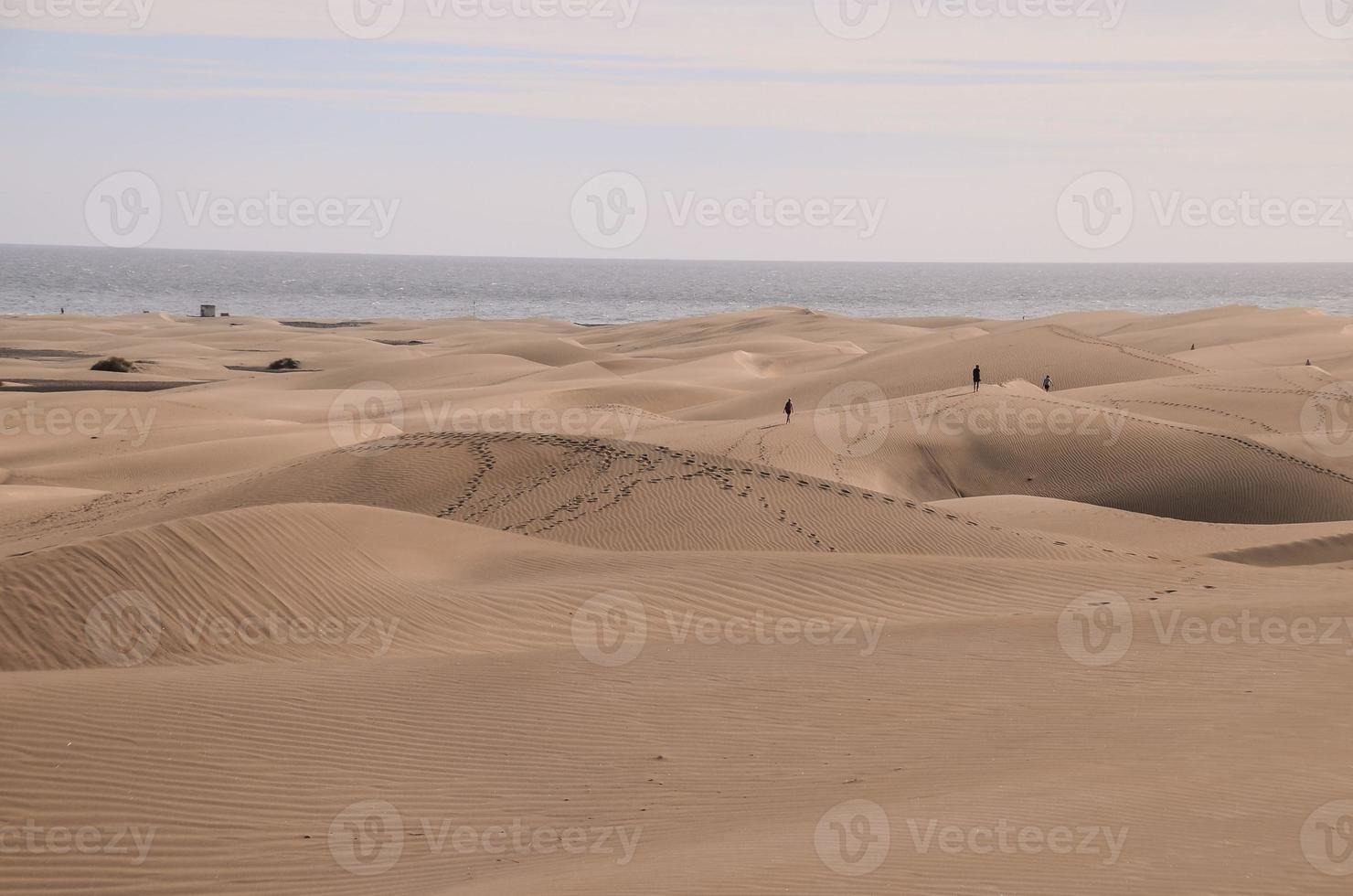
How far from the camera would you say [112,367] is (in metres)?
42.3

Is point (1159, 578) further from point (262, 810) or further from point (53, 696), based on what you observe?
point (53, 696)

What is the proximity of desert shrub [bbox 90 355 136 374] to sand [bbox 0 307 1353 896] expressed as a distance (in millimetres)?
22428

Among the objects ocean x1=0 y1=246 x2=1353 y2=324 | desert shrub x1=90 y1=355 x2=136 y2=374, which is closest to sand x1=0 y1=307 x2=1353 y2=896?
desert shrub x1=90 y1=355 x2=136 y2=374

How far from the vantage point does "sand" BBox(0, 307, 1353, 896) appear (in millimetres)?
6301

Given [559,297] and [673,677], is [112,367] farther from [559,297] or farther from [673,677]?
[559,297]

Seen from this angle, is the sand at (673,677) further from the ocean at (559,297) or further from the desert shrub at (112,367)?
the ocean at (559,297)

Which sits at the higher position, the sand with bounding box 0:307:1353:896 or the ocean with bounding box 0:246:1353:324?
the ocean with bounding box 0:246:1353:324

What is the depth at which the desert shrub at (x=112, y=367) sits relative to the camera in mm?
41906

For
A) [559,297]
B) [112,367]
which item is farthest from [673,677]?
[559,297]

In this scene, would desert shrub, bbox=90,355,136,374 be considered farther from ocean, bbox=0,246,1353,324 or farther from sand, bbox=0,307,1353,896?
ocean, bbox=0,246,1353,324

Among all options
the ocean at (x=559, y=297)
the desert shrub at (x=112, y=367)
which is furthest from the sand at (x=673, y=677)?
the ocean at (x=559, y=297)

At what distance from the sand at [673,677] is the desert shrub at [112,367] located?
22.4 meters

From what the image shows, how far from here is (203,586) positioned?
35.6ft

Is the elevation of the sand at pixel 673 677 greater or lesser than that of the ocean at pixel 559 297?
lesser
